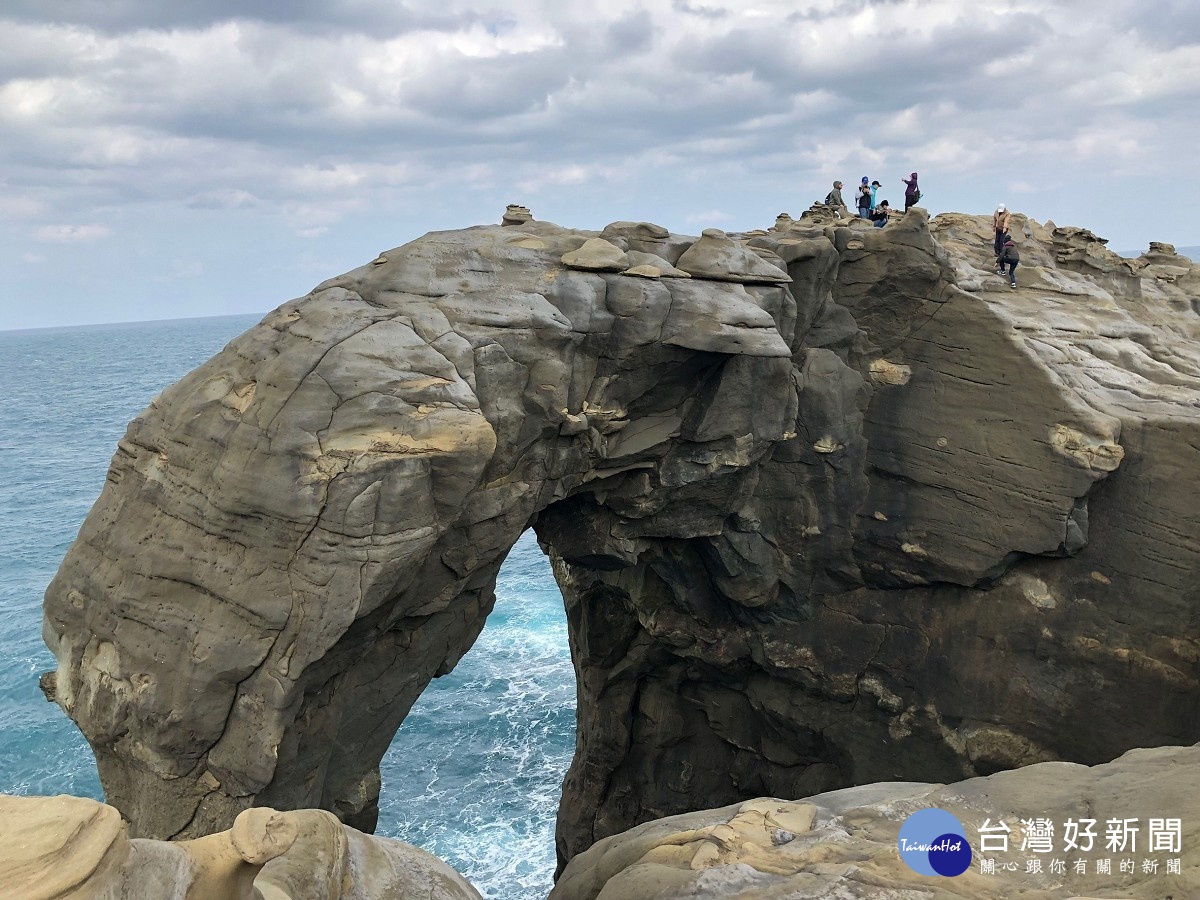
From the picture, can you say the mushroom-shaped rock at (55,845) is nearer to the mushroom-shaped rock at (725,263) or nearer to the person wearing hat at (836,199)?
the mushroom-shaped rock at (725,263)

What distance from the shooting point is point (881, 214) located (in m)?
20.4

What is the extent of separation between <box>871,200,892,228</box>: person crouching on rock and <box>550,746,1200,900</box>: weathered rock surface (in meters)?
14.1

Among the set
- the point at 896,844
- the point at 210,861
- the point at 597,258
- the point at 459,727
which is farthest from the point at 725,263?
the point at 459,727

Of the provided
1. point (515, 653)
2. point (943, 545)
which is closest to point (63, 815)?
point (943, 545)

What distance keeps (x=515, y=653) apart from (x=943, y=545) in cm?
2502

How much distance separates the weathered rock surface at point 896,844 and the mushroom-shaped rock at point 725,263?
8.09 m

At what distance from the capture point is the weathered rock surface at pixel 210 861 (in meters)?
5.02

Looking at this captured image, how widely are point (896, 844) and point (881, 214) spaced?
1597 centimetres

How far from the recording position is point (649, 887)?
7902mm

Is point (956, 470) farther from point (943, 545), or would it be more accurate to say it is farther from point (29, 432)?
point (29, 432)

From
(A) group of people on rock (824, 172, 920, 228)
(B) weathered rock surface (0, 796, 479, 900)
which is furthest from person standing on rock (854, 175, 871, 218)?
(B) weathered rock surface (0, 796, 479, 900)

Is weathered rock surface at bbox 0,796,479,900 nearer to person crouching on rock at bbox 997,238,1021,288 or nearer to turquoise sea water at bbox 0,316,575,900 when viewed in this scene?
person crouching on rock at bbox 997,238,1021,288

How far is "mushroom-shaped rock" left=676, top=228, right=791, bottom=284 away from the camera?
14141 mm

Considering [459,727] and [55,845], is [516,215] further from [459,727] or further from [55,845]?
[459,727]
